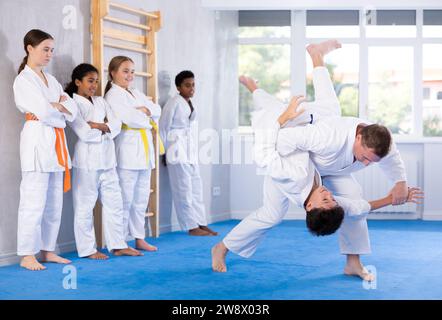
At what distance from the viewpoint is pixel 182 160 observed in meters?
5.80

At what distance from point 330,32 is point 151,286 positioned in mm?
4507

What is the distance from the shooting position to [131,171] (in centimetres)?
499

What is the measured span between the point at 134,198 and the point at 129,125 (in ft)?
1.91

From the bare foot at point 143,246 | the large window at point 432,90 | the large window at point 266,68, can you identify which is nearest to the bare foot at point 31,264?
the bare foot at point 143,246

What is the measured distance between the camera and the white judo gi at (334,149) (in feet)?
11.4

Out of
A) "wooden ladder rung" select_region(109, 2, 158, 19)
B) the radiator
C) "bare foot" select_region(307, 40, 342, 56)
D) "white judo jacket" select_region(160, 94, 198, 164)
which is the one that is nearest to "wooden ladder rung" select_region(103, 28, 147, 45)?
"wooden ladder rung" select_region(109, 2, 158, 19)

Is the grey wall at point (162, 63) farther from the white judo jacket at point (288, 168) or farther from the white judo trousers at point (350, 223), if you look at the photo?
the white judo trousers at point (350, 223)

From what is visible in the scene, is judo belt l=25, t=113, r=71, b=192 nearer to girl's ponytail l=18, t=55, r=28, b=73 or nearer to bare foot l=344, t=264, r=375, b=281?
girl's ponytail l=18, t=55, r=28, b=73

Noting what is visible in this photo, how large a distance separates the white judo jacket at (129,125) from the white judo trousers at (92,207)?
0.65 ft

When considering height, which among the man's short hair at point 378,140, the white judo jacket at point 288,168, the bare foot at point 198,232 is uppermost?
the man's short hair at point 378,140

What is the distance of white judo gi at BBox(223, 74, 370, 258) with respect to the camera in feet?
11.4

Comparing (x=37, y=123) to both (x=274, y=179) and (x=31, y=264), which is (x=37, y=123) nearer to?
(x=31, y=264)

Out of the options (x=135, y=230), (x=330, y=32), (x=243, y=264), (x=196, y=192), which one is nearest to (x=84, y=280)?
(x=243, y=264)

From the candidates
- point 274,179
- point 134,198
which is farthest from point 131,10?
point 274,179
